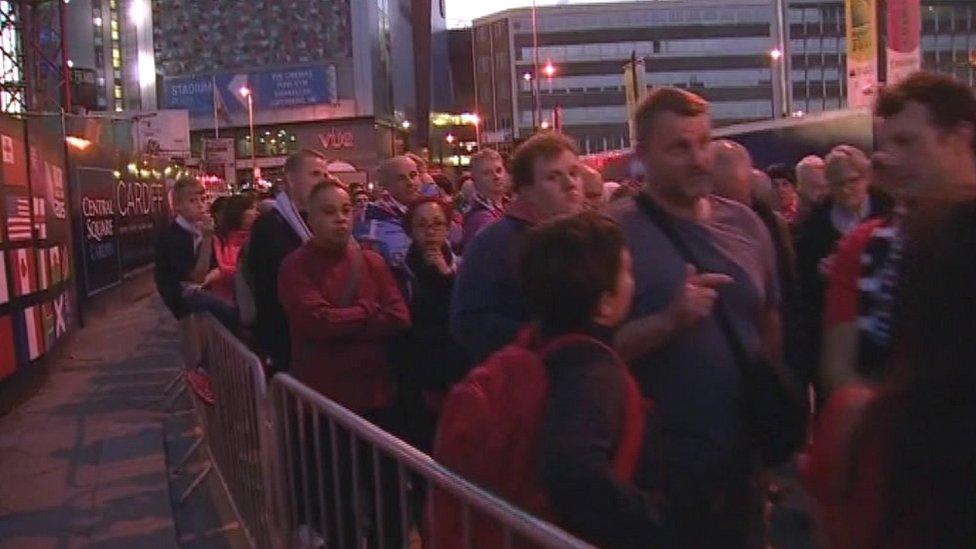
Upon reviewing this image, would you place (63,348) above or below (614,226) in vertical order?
below

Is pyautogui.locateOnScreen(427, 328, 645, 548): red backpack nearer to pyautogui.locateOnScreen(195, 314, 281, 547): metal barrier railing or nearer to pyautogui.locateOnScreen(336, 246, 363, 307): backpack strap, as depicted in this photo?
pyautogui.locateOnScreen(195, 314, 281, 547): metal barrier railing

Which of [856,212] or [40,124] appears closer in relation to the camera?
[856,212]

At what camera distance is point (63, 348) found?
44.4 feet

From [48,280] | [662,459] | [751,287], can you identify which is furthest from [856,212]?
[48,280]

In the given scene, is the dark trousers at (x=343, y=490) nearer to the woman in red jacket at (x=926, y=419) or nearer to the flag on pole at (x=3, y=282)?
the woman in red jacket at (x=926, y=419)

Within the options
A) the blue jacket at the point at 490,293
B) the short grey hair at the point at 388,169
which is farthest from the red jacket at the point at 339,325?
the short grey hair at the point at 388,169

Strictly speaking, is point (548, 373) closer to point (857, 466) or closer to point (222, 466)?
point (857, 466)

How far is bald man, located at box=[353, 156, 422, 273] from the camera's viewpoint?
5805 mm

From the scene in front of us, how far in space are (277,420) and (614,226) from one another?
237cm

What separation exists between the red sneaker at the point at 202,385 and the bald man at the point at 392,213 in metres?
1.54

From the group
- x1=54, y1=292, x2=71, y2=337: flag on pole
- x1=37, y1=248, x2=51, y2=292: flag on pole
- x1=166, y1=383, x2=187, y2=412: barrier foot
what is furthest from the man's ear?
x1=54, y1=292, x2=71, y2=337: flag on pole

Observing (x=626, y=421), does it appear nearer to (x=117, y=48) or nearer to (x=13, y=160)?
(x=13, y=160)

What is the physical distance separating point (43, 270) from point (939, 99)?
33.5ft

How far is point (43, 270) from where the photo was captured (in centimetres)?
1128
